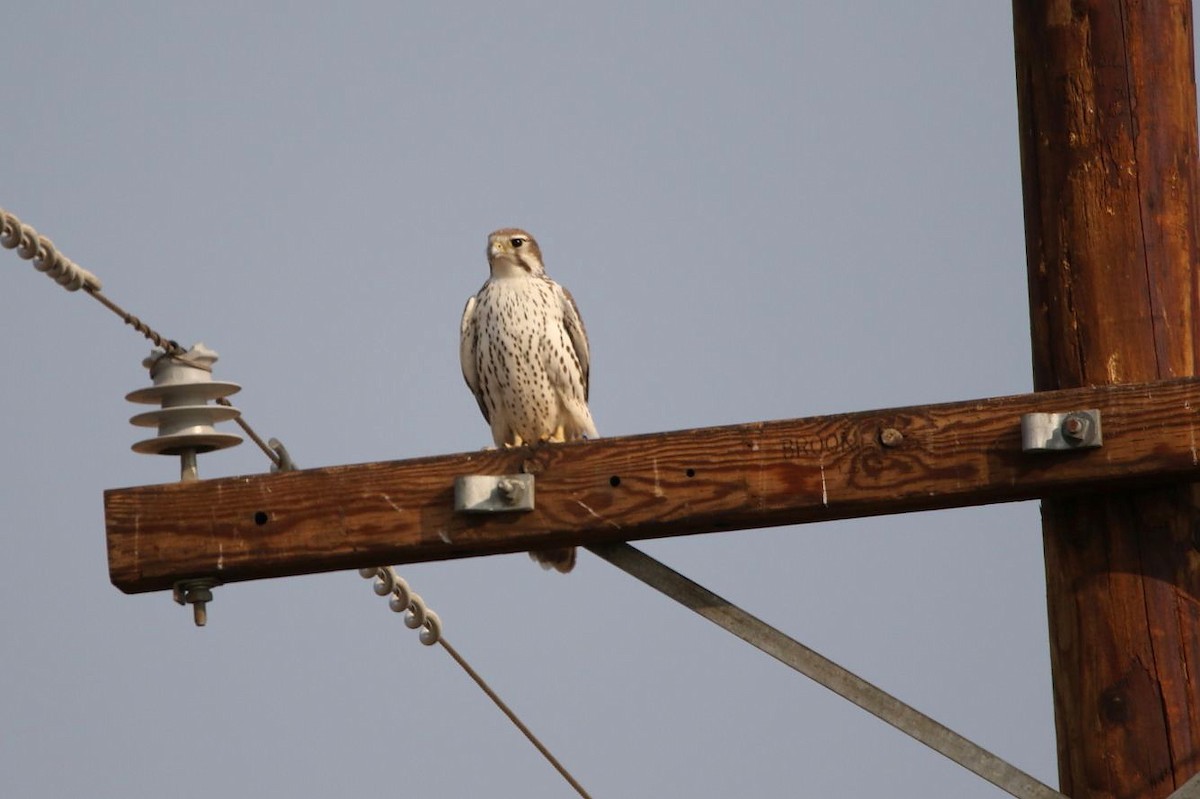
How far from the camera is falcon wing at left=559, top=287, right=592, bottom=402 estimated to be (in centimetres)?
743

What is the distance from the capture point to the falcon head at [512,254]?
7.65m

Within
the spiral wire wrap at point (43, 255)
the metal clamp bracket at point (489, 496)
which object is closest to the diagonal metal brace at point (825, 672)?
the metal clamp bracket at point (489, 496)

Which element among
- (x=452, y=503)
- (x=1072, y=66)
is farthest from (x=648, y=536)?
(x=1072, y=66)

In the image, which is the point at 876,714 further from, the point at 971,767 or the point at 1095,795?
the point at 1095,795

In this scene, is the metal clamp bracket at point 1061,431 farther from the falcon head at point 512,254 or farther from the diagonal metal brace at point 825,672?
the falcon head at point 512,254

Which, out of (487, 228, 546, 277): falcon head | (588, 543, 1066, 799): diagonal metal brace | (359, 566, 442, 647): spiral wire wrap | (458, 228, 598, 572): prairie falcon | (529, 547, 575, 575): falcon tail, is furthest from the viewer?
(487, 228, 546, 277): falcon head

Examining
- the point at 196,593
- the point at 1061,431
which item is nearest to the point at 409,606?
the point at 196,593

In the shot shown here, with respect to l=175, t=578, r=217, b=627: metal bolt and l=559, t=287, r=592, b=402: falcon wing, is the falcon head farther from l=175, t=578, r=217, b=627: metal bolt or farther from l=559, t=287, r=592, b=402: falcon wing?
l=175, t=578, r=217, b=627: metal bolt

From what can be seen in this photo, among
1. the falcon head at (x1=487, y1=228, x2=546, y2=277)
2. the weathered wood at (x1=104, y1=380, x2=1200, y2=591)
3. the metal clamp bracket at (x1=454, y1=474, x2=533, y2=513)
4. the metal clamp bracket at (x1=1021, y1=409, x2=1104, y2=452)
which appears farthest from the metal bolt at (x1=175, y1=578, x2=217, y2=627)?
the falcon head at (x1=487, y1=228, x2=546, y2=277)

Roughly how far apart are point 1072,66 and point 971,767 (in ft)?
5.86

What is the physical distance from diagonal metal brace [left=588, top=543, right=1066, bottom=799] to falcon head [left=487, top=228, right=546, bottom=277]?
137 inches

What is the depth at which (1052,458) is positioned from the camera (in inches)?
160

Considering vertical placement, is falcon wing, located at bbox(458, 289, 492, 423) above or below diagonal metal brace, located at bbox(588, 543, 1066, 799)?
above

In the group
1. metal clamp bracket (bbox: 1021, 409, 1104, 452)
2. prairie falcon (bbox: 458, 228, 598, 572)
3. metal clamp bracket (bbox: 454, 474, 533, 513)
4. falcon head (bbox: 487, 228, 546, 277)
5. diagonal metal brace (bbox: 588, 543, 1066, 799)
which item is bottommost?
diagonal metal brace (bbox: 588, 543, 1066, 799)
